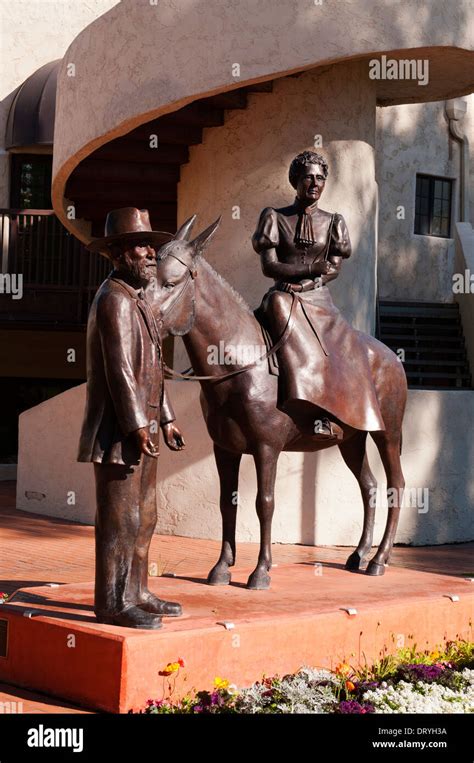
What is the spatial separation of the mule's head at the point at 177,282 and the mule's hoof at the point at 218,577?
167cm

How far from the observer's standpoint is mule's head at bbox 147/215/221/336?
20.8 ft

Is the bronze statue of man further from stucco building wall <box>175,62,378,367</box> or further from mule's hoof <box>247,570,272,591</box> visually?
stucco building wall <box>175,62,378,367</box>

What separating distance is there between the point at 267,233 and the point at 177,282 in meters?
1.47

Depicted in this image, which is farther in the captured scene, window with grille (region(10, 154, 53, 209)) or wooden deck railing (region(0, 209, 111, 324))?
window with grille (region(10, 154, 53, 209))

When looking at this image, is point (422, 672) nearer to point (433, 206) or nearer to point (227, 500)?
point (227, 500)

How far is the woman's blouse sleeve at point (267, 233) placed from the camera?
773 cm

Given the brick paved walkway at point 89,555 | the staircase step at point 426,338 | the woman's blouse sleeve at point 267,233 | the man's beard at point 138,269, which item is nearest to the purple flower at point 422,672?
the man's beard at point 138,269

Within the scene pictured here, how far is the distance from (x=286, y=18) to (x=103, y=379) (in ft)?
20.2

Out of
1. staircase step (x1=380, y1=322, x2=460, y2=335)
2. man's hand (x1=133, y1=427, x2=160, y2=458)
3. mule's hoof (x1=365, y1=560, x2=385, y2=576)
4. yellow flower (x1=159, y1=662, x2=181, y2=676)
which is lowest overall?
yellow flower (x1=159, y1=662, x2=181, y2=676)

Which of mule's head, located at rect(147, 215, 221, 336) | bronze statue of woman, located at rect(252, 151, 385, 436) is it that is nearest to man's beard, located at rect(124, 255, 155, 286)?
mule's head, located at rect(147, 215, 221, 336)

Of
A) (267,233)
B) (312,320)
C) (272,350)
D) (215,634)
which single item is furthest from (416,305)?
(215,634)

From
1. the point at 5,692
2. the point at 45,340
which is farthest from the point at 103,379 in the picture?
the point at 45,340

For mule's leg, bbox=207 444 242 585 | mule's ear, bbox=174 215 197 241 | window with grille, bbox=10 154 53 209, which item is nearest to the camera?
mule's ear, bbox=174 215 197 241

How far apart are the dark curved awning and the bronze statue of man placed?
13.2m
